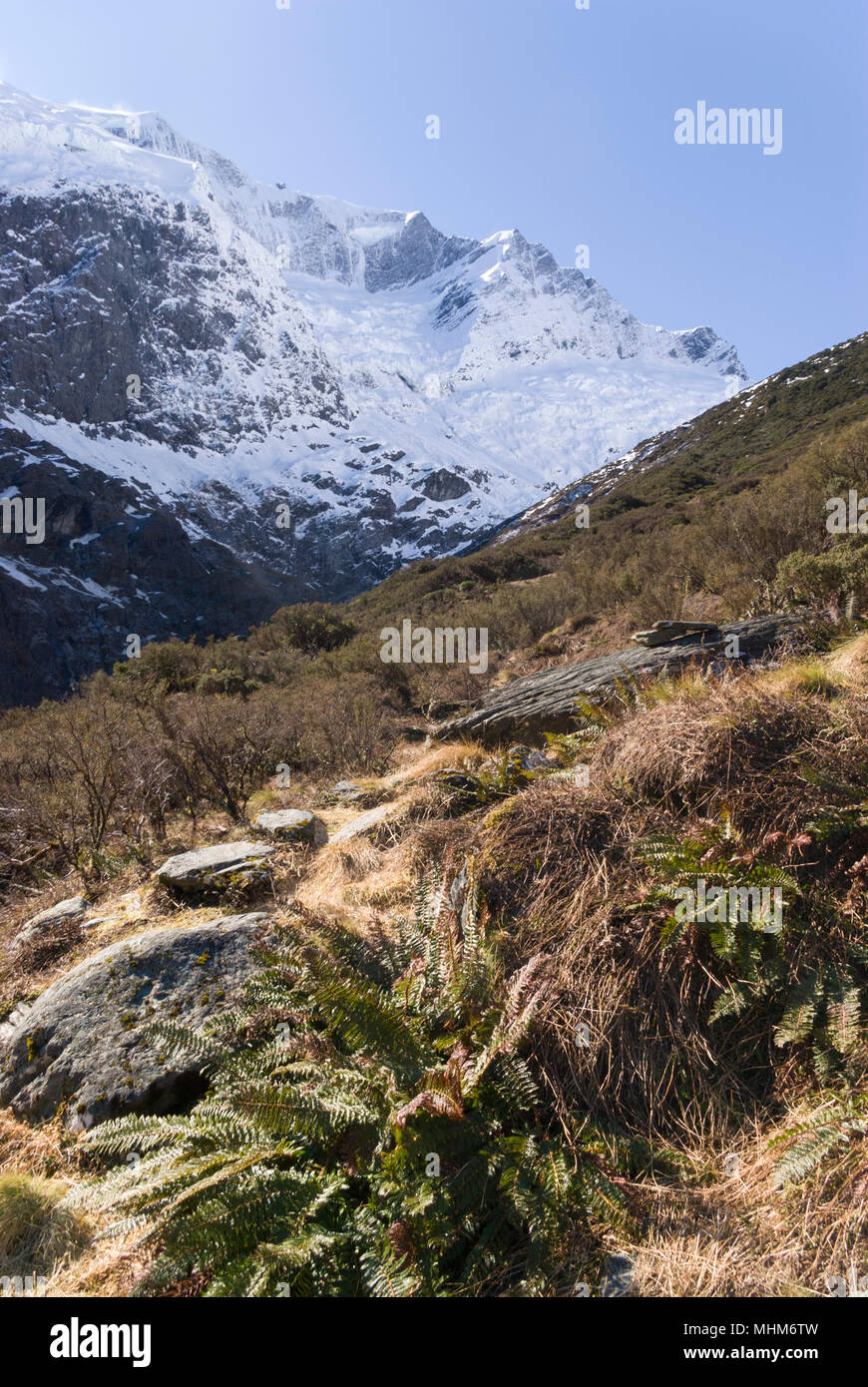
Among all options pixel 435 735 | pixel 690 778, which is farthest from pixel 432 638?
pixel 690 778

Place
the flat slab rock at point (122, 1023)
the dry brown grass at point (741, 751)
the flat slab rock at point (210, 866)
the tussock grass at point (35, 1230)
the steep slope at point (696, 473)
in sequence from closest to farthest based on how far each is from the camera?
the tussock grass at point (35, 1230), the flat slab rock at point (122, 1023), the dry brown grass at point (741, 751), the flat slab rock at point (210, 866), the steep slope at point (696, 473)

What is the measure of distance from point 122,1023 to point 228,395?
14720 cm

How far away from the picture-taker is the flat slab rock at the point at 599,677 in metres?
4.62

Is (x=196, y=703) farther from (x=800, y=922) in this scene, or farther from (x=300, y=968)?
(x=800, y=922)

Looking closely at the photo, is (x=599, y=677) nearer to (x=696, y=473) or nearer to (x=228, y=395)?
(x=696, y=473)

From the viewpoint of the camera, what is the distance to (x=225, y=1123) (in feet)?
6.12

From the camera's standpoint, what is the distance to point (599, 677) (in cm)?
511

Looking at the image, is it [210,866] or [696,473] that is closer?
[210,866]

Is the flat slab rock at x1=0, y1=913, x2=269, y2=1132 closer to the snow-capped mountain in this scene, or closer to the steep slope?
the steep slope

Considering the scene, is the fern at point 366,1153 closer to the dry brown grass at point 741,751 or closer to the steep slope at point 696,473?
the dry brown grass at point 741,751

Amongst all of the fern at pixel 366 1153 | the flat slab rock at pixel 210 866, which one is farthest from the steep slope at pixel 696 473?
the fern at pixel 366 1153

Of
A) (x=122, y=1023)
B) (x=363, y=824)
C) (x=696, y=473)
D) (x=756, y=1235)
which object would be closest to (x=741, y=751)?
(x=756, y=1235)

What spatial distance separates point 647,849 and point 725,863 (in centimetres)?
27

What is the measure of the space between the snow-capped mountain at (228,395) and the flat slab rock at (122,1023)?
6851cm
